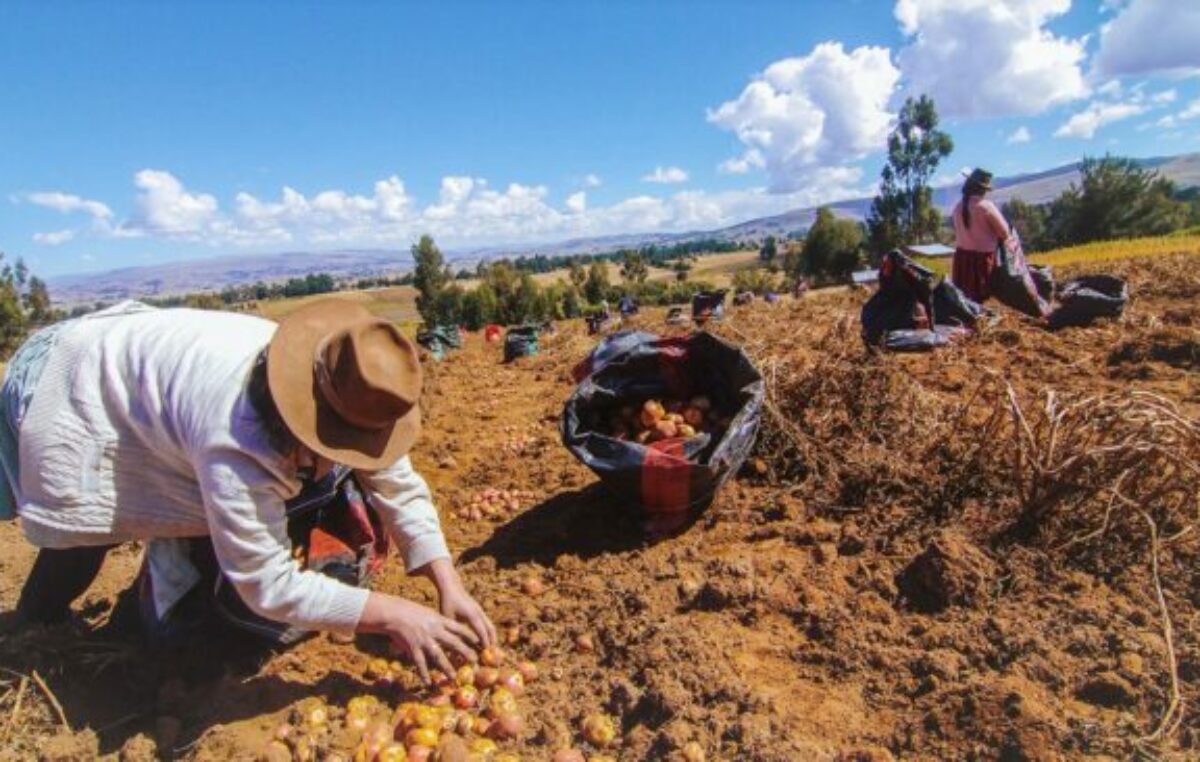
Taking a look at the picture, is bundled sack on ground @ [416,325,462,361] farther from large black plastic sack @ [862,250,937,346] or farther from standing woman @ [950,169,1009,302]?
standing woman @ [950,169,1009,302]

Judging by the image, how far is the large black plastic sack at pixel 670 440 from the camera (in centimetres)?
296

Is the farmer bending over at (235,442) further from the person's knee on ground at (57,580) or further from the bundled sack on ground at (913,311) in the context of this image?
the bundled sack on ground at (913,311)

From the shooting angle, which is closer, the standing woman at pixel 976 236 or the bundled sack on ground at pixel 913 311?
the bundled sack on ground at pixel 913 311

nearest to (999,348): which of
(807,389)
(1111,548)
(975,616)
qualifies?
(807,389)

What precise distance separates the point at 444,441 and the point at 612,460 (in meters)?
2.68

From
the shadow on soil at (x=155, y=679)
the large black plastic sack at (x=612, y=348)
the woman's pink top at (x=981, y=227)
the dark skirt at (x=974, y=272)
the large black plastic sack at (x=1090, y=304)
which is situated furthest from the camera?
the dark skirt at (x=974, y=272)

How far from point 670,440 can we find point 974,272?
202 inches

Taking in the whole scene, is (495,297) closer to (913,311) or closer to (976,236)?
(976,236)

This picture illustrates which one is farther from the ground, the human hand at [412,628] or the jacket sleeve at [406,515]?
the jacket sleeve at [406,515]

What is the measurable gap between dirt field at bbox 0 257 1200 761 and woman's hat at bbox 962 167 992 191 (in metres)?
3.54

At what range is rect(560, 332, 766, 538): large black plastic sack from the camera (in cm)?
296

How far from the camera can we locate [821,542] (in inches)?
111

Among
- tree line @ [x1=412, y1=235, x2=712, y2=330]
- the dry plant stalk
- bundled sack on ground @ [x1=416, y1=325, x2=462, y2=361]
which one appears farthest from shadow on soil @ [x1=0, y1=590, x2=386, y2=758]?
tree line @ [x1=412, y1=235, x2=712, y2=330]

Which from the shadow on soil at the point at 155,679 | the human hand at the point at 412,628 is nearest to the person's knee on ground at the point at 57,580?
the shadow on soil at the point at 155,679
